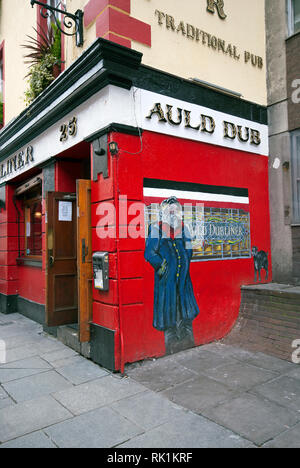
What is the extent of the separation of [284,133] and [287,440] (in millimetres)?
5558

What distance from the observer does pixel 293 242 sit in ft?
22.1

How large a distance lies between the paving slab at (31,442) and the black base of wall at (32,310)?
4.30 metres

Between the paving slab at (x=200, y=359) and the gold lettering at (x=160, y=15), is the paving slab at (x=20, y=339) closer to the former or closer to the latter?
the paving slab at (x=200, y=359)

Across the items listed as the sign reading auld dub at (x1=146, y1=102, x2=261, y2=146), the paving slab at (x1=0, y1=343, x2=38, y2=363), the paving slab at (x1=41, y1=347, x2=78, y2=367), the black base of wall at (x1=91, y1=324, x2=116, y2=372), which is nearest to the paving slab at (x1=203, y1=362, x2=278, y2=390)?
the black base of wall at (x1=91, y1=324, x2=116, y2=372)

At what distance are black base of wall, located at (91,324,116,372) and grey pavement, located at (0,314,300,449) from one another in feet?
0.42

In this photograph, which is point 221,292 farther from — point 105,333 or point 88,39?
point 88,39

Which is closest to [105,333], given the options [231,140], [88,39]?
[231,140]

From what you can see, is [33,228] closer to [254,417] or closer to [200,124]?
[200,124]

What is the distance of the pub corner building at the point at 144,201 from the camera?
15.8 feet

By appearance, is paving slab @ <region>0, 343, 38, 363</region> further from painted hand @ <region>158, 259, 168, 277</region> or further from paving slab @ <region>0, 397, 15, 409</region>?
painted hand @ <region>158, 259, 168, 277</region>

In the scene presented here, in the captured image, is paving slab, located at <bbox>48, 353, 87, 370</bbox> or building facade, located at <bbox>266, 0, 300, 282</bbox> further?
building facade, located at <bbox>266, 0, 300, 282</bbox>

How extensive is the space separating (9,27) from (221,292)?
8.78 metres

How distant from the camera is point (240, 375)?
4.49 m

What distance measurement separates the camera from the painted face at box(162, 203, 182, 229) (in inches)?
209
